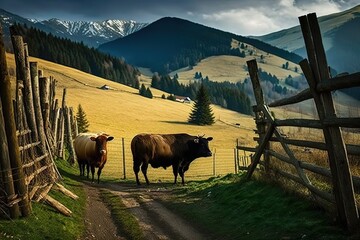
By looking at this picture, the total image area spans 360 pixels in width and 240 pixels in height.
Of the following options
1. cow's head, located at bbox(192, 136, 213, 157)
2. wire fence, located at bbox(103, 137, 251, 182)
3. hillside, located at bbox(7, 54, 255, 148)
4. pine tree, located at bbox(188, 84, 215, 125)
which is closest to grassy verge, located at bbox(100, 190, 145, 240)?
cow's head, located at bbox(192, 136, 213, 157)

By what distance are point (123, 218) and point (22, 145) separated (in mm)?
3641

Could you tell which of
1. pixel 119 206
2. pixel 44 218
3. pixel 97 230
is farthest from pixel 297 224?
pixel 119 206

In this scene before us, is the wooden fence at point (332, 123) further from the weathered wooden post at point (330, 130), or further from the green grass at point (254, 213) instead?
the green grass at point (254, 213)

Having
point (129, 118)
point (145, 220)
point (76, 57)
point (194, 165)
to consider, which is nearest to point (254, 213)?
point (145, 220)

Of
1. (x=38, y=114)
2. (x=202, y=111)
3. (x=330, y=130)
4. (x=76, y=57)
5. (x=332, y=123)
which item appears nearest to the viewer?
(x=332, y=123)

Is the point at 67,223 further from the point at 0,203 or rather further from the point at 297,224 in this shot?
the point at 297,224

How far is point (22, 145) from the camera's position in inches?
414

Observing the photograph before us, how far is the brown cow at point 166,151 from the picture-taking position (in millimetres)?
20828

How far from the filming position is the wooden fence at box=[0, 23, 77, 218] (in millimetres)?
8500

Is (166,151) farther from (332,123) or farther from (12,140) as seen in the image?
(332,123)

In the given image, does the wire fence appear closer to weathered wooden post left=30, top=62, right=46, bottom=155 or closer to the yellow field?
the yellow field

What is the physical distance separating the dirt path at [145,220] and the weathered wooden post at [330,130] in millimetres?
3767

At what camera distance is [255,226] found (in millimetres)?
8805

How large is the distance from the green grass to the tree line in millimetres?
140647
